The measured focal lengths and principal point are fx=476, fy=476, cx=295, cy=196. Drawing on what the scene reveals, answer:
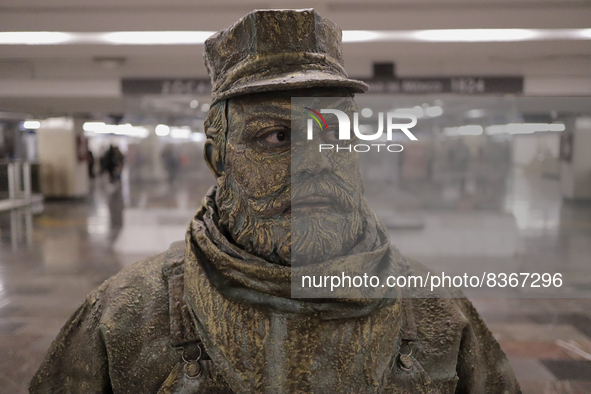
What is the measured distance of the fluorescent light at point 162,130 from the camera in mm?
5377

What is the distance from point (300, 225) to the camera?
1234mm

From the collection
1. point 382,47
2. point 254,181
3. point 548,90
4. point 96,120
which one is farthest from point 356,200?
point 96,120

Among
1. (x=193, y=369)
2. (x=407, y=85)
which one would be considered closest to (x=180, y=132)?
(x=407, y=85)

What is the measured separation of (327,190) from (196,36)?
3.38m

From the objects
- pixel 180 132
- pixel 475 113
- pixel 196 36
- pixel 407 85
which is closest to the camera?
pixel 475 113

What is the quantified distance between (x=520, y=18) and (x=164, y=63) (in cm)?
429

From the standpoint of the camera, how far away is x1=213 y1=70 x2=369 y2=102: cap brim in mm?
1151

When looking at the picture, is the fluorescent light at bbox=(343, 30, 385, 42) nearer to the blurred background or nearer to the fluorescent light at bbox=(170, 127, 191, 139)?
the blurred background

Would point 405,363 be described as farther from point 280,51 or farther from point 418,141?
point 280,51

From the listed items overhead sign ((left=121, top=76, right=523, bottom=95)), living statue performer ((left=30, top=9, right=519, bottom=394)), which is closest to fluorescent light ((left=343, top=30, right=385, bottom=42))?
overhead sign ((left=121, top=76, right=523, bottom=95))

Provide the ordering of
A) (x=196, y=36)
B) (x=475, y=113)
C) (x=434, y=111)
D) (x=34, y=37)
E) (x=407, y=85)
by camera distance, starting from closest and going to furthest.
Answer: (x=434, y=111), (x=475, y=113), (x=34, y=37), (x=196, y=36), (x=407, y=85)

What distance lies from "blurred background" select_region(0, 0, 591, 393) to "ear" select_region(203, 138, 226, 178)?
18.2 inches

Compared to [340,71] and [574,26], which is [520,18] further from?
[340,71]

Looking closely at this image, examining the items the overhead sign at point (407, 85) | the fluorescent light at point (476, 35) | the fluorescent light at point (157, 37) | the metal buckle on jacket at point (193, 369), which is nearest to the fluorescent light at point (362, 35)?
the fluorescent light at point (476, 35)
